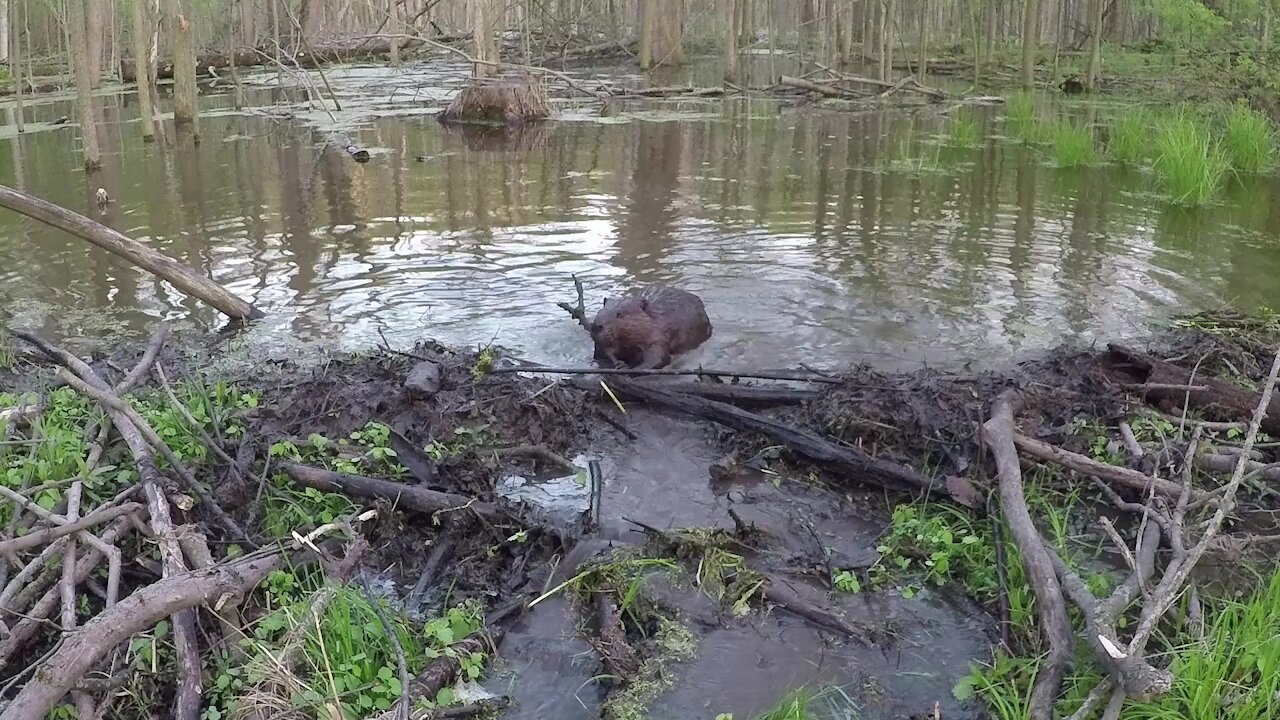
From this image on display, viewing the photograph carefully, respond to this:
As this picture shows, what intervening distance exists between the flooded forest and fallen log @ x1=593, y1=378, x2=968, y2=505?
0.03 metres

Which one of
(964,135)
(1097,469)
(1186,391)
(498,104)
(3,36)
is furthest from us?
(3,36)

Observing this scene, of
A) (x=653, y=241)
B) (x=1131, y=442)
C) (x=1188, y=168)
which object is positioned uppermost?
(x=1188, y=168)

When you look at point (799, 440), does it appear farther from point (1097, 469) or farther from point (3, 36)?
point (3, 36)

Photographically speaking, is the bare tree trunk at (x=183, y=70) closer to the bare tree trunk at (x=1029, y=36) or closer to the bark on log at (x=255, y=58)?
the bark on log at (x=255, y=58)

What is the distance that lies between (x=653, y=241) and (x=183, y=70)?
32.4 feet

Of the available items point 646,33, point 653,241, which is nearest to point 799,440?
point 653,241

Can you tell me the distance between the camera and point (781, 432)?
15.5ft

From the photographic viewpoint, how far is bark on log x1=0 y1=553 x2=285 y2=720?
8.46 ft

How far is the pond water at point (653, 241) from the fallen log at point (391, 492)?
2160mm

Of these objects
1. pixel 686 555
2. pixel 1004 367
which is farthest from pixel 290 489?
pixel 1004 367

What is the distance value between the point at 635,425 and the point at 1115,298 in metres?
4.15

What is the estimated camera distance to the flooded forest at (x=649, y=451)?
10.2ft

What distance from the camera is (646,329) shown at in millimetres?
5867

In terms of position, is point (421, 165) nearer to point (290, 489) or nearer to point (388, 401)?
point (388, 401)
